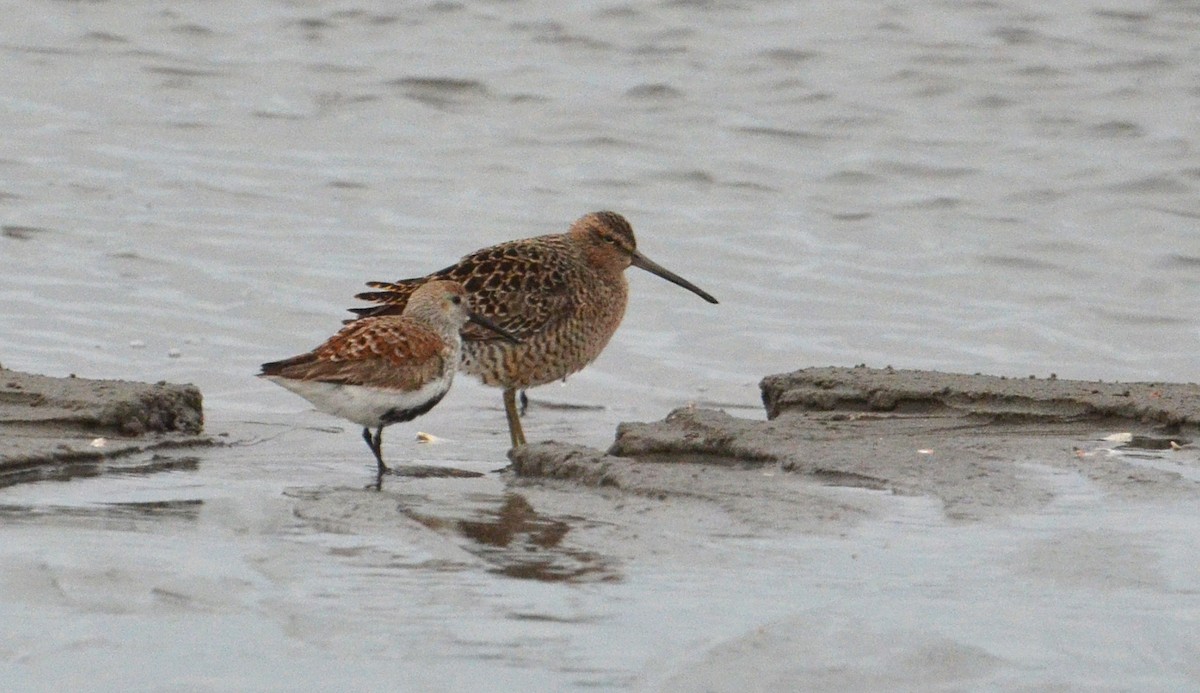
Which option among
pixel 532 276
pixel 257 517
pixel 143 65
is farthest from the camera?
pixel 143 65

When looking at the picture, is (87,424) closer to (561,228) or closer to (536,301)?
(536,301)

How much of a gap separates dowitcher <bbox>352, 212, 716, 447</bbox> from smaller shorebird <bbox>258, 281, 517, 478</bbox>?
74cm

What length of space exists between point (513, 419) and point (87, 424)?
1.90 metres

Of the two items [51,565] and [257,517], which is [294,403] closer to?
[257,517]

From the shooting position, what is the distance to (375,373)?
22.7 ft

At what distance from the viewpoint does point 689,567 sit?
16.8 feet

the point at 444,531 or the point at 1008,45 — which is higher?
the point at 1008,45

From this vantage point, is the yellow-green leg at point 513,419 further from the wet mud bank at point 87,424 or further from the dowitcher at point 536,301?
the wet mud bank at point 87,424

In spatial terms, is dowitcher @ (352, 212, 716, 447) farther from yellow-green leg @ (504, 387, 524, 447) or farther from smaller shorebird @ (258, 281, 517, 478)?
smaller shorebird @ (258, 281, 517, 478)

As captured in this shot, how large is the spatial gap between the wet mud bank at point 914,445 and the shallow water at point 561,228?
0.28 meters

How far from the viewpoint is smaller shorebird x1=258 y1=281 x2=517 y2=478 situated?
684 centimetres

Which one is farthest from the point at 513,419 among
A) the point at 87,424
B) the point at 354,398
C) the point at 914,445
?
the point at 914,445

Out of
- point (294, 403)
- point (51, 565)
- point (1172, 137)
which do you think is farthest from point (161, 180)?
point (51, 565)

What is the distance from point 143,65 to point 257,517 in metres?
11.7
